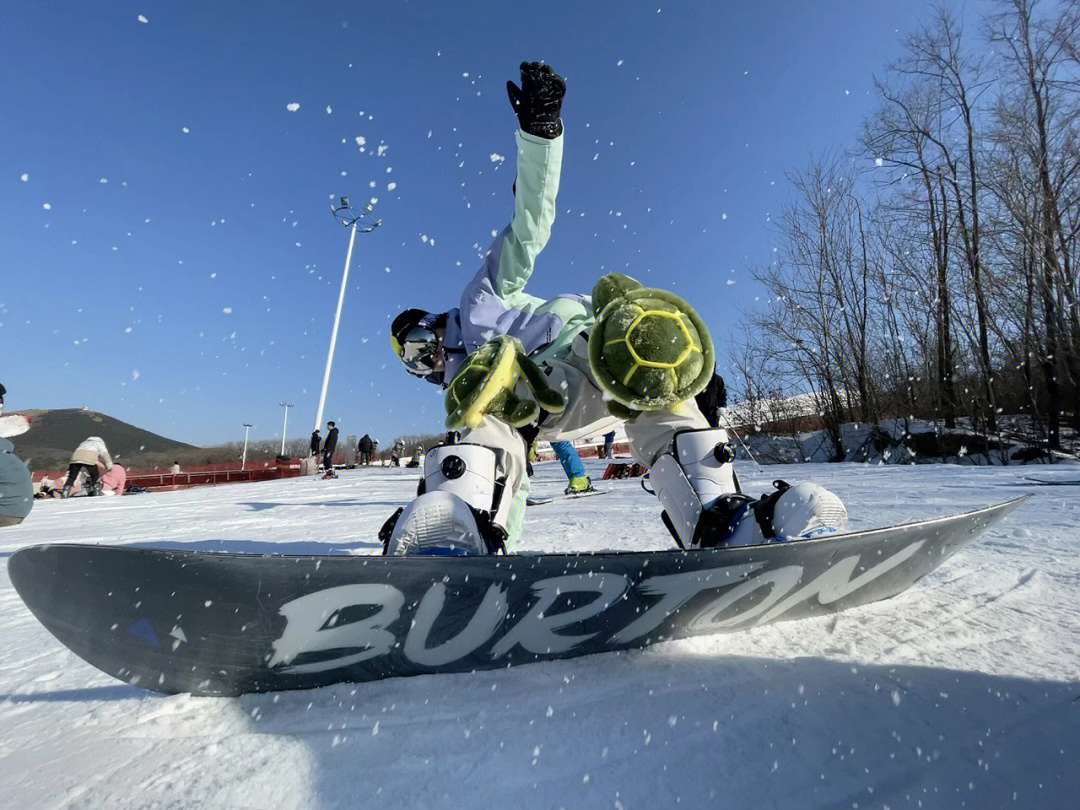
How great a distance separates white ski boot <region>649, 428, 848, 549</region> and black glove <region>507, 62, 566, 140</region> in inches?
41.2

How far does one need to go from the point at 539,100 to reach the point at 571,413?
0.99 m

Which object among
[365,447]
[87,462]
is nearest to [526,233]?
[87,462]

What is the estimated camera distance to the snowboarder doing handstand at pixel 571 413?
113 cm

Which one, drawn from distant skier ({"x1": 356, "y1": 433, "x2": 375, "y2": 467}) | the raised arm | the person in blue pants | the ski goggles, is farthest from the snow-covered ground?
distant skier ({"x1": 356, "y1": 433, "x2": 375, "y2": 467})

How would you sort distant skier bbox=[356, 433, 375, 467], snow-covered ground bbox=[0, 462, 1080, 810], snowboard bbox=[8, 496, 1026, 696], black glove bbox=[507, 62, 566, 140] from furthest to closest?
distant skier bbox=[356, 433, 375, 467] → black glove bbox=[507, 62, 566, 140] → snowboard bbox=[8, 496, 1026, 696] → snow-covered ground bbox=[0, 462, 1080, 810]

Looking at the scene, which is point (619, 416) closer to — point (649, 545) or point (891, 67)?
point (649, 545)

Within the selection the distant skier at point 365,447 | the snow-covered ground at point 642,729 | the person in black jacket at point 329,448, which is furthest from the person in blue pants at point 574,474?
the distant skier at point 365,447

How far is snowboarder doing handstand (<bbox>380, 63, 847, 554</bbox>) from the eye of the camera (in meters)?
1.13

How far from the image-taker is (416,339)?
2.12m

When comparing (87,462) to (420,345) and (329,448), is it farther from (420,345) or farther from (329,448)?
(420,345)

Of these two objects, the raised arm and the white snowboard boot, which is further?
the raised arm

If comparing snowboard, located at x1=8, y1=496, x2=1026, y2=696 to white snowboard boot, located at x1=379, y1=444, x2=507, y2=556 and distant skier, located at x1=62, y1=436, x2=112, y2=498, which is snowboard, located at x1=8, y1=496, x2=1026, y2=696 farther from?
distant skier, located at x1=62, y1=436, x2=112, y2=498

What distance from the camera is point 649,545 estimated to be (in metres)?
1.97

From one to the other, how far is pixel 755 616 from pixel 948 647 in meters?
0.31
